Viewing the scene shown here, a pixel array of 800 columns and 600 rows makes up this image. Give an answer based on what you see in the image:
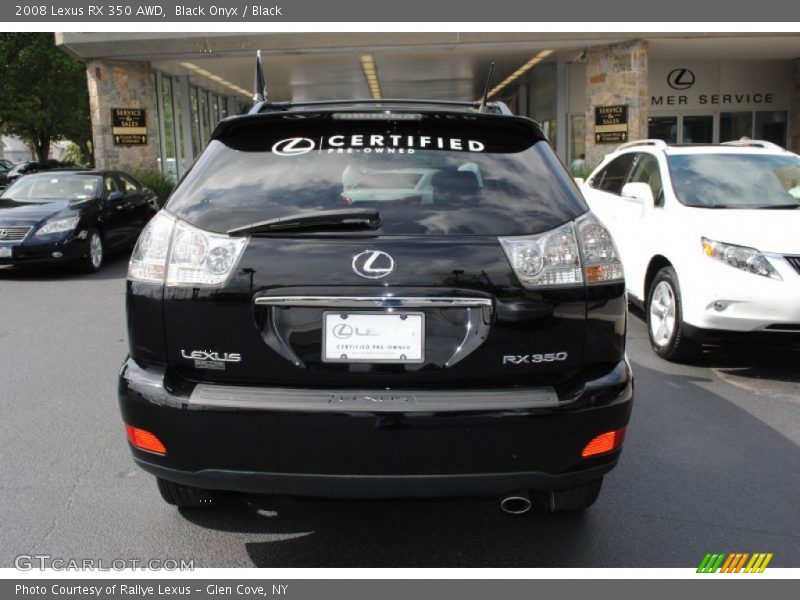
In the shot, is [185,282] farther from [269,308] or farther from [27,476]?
[27,476]

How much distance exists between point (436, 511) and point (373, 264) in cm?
140

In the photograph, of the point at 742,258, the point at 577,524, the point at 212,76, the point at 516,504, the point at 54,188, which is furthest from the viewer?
the point at 212,76

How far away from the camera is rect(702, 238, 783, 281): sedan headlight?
5.05 metres

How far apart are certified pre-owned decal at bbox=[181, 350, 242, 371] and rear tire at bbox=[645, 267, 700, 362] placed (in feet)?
12.9

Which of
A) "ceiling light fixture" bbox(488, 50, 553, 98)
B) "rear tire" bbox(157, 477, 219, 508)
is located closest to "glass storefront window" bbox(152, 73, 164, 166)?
"ceiling light fixture" bbox(488, 50, 553, 98)

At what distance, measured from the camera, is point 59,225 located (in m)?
9.91

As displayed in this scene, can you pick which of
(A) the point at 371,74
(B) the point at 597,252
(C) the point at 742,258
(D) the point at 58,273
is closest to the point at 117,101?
(A) the point at 371,74

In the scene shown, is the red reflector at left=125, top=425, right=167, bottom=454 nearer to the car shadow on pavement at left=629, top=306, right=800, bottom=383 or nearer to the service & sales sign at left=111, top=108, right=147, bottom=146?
the car shadow on pavement at left=629, top=306, right=800, bottom=383

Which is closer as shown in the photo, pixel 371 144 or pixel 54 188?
pixel 371 144

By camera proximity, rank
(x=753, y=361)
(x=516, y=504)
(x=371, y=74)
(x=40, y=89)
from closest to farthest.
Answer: (x=516, y=504) → (x=753, y=361) → (x=371, y=74) → (x=40, y=89)

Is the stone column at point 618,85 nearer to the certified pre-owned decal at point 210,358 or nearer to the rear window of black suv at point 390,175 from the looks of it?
the rear window of black suv at point 390,175

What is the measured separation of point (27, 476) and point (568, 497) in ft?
8.50

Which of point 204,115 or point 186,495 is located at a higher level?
point 204,115
